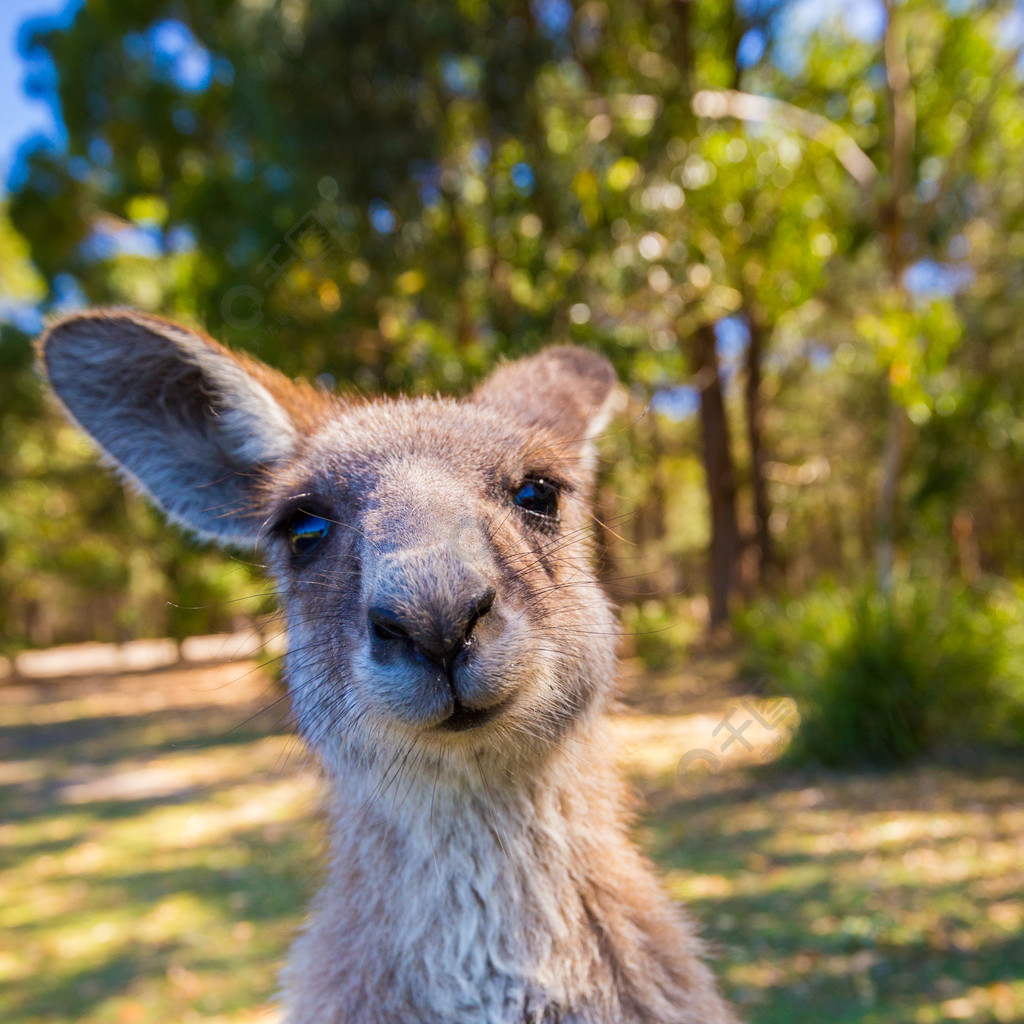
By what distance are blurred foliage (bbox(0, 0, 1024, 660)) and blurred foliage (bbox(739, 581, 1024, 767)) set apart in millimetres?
1131

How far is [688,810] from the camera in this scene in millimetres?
7555

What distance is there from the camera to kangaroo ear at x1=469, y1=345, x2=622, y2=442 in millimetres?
2562

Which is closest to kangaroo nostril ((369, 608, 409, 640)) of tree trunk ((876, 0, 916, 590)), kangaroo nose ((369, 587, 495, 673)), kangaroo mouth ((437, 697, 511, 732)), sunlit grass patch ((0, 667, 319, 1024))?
kangaroo nose ((369, 587, 495, 673))

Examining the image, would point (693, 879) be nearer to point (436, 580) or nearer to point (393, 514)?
point (393, 514)

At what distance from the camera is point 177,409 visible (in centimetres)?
249

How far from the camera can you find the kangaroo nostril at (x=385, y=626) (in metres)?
1.58

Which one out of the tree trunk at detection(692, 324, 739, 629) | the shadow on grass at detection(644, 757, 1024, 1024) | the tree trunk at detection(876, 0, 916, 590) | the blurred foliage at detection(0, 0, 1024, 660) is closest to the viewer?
the shadow on grass at detection(644, 757, 1024, 1024)

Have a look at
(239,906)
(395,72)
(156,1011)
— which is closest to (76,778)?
(239,906)

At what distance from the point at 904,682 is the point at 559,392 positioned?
6.75m

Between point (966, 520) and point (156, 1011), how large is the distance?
976 inches

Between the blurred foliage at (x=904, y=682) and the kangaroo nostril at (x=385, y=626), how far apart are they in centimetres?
740

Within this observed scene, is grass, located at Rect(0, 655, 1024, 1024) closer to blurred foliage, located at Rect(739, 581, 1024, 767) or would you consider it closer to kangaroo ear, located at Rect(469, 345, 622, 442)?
blurred foliage, located at Rect(739, 581, 1024, 767)

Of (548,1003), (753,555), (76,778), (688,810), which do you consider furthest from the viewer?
(753,555)

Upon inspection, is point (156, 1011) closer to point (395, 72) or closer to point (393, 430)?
point (393, 430)
